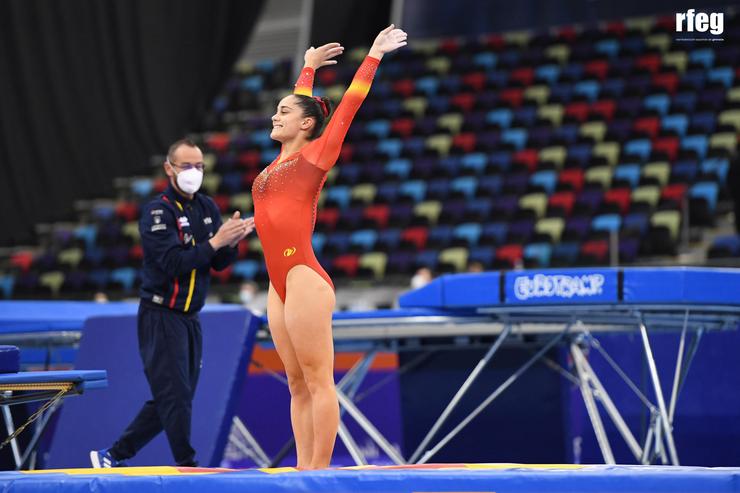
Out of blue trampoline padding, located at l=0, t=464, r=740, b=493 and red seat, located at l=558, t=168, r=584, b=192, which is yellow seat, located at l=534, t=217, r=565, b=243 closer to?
red seat, located at l=558, t=168, r=584, b=192

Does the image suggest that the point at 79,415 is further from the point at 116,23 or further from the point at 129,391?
the point at 116,23

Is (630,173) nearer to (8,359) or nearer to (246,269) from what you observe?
(246,269)

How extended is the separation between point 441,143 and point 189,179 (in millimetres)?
10210

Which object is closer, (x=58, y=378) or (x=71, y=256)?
(x=58, y=378)

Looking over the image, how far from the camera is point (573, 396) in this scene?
6.09 meters

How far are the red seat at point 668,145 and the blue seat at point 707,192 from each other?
3.50 feet

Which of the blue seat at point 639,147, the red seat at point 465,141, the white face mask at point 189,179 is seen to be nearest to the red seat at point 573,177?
the blue seat at point 639,147

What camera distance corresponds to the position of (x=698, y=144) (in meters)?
12.3

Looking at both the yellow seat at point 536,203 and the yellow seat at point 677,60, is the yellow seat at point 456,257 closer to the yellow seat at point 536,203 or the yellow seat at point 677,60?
the yellow seat at point 536,203

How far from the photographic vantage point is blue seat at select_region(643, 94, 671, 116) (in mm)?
13535

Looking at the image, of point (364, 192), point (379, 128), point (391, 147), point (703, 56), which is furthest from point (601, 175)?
point (379, 128)

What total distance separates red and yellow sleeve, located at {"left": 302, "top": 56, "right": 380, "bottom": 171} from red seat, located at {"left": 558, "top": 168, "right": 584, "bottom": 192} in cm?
923

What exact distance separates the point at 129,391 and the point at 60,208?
380 inches

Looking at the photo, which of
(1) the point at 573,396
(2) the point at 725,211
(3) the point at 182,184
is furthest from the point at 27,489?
(2) the point at 725,211
